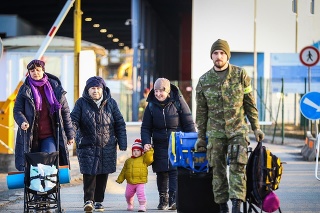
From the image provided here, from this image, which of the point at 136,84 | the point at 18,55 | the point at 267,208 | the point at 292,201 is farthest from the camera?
the point at 136,84

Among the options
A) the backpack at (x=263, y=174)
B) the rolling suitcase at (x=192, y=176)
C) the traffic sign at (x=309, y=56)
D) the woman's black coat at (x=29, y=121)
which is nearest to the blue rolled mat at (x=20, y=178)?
the woman's black coat at (x=29, y=121)

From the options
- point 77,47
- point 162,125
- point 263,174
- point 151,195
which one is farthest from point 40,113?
point 77,47

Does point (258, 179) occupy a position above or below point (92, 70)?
below

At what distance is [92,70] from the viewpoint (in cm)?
2416

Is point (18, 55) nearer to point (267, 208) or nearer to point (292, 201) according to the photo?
point (292, 201)

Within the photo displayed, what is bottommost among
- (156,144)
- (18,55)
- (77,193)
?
(77,193)

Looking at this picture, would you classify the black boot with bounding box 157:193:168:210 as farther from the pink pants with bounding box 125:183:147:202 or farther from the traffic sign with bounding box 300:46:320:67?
the traffic sign with bounding box 300:46:320:67

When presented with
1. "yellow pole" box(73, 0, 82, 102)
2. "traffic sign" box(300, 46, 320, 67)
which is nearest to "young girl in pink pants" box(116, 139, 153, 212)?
"yellow pole" box(73, 0, 82, 102)

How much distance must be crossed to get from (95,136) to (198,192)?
193cm

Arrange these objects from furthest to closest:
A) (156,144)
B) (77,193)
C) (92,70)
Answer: (92,70) → (77,193) → (156,144)

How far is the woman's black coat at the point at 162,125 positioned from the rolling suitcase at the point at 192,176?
1.66 m

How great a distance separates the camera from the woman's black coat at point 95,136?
11.1 m

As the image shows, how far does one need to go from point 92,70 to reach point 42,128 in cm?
1365

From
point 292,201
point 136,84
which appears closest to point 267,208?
point 292,201
